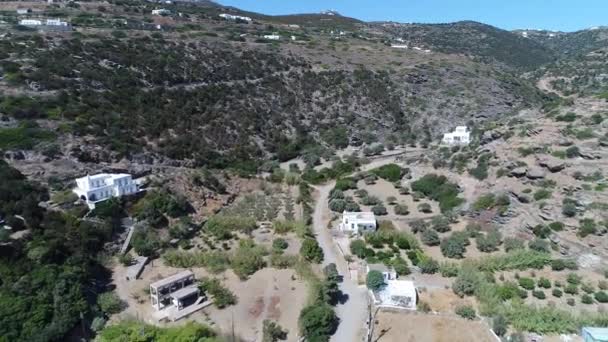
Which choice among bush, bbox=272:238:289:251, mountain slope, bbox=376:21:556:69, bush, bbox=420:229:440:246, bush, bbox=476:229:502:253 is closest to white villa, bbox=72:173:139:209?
bush, bbox=272:238:289:251

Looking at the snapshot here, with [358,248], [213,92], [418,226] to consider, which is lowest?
[358,248]

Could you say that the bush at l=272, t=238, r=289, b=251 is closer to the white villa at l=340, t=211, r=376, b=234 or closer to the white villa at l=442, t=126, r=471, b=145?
the white villa at l=340, t=211, r=376, b=234

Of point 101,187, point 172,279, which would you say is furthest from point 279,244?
point 101,187

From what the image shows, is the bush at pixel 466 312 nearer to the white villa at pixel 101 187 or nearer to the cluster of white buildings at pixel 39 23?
the white villa at pixel 101 187

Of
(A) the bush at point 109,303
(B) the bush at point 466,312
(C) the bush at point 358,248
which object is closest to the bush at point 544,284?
(B) the bush at point 466,312

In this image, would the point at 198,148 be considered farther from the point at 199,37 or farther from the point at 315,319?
the point at 199,37

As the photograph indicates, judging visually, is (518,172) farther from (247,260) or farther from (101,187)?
(101,187)
